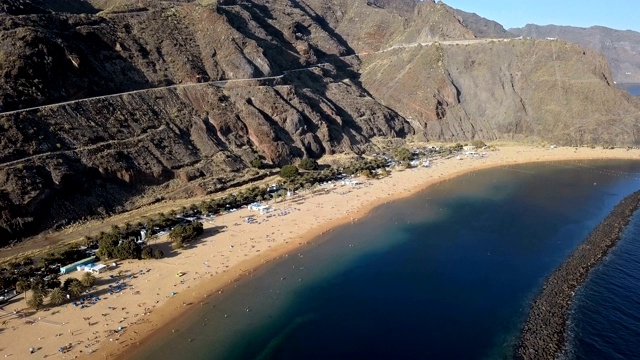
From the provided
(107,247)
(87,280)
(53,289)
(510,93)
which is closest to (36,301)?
(53,289)

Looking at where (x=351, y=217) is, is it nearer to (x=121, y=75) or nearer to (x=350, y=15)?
(x=121, y=75)

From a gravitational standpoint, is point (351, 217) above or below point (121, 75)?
below

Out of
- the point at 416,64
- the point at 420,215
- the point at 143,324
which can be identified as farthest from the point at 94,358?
the point at 416,64

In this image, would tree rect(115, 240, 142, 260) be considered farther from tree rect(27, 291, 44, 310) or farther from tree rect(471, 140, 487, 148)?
tree rect(471, 140, 487, 148)

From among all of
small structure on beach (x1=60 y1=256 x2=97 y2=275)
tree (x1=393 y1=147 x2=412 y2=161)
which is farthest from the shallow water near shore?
tree (x1=393 y1=147 x2=412 y2=161)

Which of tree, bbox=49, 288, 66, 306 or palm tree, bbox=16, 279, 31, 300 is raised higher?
palm tree, bbox=16, 279, 31, 300

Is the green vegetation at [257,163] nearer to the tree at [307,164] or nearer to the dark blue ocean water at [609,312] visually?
the tree at [307,164]
